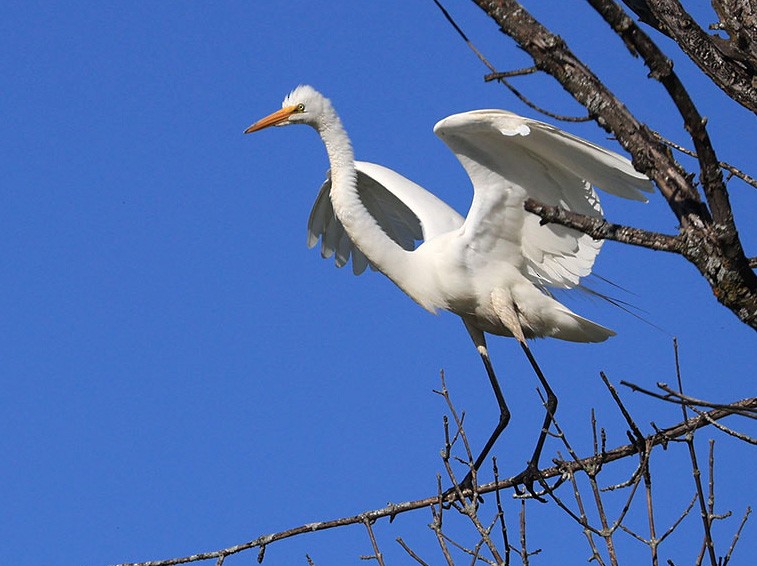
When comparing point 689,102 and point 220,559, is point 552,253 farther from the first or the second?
point 689,102

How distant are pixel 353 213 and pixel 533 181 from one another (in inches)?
42.3

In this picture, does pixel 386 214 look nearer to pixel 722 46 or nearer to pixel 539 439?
pixel 539 439

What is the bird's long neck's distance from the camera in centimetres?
590

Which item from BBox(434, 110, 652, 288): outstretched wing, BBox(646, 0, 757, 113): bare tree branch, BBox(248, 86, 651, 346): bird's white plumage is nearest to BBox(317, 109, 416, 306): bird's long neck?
BBox(248, 86, 651, 346): bird's white plumage

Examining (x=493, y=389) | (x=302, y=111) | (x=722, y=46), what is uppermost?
(x=302, y=111)

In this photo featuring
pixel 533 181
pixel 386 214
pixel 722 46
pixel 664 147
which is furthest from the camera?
pixel 386 214

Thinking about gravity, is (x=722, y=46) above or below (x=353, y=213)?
below

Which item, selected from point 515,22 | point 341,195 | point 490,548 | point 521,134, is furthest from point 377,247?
point 515,22

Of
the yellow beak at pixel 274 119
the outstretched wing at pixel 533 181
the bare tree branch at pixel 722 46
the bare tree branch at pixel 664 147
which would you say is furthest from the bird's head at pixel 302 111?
the bare tree branch at pixel 664 147

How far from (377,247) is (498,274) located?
71 cm

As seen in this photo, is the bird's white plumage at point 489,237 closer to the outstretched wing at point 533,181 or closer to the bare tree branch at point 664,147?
the outstretched wing at point 533,181

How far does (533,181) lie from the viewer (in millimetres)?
5414

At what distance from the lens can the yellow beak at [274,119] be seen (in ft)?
19.9

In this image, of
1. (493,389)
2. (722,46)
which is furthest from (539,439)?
(722,46)
